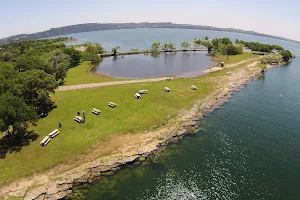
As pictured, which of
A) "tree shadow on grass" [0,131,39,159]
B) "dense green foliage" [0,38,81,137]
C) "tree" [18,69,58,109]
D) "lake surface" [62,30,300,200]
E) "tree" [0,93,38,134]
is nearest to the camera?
→ "lake surface" [62,30,300,200]

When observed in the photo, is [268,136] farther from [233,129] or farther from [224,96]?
[224,96]

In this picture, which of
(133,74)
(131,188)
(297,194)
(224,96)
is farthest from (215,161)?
(133,74)

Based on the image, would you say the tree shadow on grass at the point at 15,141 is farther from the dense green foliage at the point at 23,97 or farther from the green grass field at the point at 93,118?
the green grass field at the point at 93,118

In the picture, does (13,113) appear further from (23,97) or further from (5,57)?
(5,57)

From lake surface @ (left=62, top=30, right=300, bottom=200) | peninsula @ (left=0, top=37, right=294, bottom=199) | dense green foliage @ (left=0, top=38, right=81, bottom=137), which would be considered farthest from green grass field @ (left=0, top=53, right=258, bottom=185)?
lake surface @ (left=62, top=30, right=300, bottom=200)

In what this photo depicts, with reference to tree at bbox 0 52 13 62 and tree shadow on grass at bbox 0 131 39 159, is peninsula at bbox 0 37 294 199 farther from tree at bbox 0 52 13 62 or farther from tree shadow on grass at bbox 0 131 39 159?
tree at bbox 0 52 13 62

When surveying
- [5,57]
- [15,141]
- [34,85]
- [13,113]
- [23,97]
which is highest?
[5,57]

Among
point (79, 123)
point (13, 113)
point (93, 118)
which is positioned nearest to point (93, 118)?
point (93, 118)
